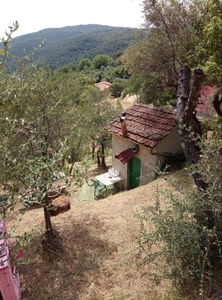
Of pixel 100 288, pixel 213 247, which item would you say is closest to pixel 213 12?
pixel 213 247

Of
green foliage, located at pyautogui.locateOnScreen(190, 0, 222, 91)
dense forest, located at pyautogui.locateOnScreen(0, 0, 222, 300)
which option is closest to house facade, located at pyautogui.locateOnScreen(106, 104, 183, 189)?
dense forest, located at pyautogui.locateOnScreen(0, 0, 222, 300)

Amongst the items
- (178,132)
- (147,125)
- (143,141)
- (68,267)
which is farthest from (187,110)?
(147,125)

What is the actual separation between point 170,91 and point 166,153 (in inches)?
239

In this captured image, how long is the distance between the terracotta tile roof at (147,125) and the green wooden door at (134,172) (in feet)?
4.84

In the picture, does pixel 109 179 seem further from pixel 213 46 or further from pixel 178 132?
pixel 178 132

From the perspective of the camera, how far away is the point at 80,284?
A: 618 cm

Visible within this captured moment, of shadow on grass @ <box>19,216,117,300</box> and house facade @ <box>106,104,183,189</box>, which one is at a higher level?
house facade @ <box>106,104,183,189</box>

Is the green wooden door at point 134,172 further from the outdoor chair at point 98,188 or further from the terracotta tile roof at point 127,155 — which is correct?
the outdoor chair at point 98,188

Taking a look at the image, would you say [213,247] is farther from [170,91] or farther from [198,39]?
[170,91]

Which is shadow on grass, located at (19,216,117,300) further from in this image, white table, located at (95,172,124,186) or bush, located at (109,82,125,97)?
bush, located at (109,82,125,97)

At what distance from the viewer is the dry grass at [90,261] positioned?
574cm

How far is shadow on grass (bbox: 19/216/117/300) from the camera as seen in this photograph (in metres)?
6.10

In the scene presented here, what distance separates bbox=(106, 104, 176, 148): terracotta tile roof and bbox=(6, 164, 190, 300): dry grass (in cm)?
353

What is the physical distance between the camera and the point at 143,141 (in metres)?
12.3
